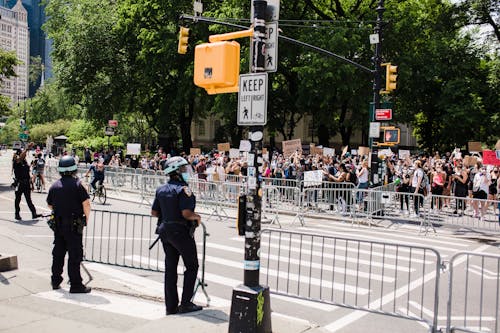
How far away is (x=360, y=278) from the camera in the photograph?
8664mm

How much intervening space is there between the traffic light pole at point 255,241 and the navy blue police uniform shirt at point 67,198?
2588mm

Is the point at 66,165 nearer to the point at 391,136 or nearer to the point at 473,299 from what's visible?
the point at 473,299

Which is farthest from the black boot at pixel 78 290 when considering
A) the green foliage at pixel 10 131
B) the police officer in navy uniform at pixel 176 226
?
the green foliage at pixel 10 131

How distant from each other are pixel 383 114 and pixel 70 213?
13.4 m

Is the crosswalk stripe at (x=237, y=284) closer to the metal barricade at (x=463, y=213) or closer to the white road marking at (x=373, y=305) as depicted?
the white road marking at (x=373, y=305)

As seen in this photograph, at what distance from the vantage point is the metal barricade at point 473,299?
229 inches

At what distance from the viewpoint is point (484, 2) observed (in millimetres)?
39406

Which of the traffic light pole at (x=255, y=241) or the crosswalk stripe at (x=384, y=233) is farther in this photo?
the crosswalk stripe at (x=384, y=233)

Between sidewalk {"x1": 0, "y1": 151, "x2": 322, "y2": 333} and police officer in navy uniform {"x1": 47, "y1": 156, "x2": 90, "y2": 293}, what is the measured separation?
38 centimetres

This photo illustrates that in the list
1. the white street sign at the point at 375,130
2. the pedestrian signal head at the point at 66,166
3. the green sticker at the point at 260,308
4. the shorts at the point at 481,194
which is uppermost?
the white street sign at the point at 375,130

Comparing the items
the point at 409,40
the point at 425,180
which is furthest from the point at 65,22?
the point at 425,180

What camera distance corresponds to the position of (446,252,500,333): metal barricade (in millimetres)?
5824

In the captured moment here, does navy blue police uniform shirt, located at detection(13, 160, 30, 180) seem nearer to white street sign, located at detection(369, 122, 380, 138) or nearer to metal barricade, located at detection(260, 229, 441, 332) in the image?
metal barricade, located at detection(260, 229, 441, 332)

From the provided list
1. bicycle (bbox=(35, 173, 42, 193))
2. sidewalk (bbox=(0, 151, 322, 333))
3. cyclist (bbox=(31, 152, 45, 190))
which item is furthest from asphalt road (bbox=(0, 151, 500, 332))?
bicycle (bbox=(35, 173, 42, 193))
